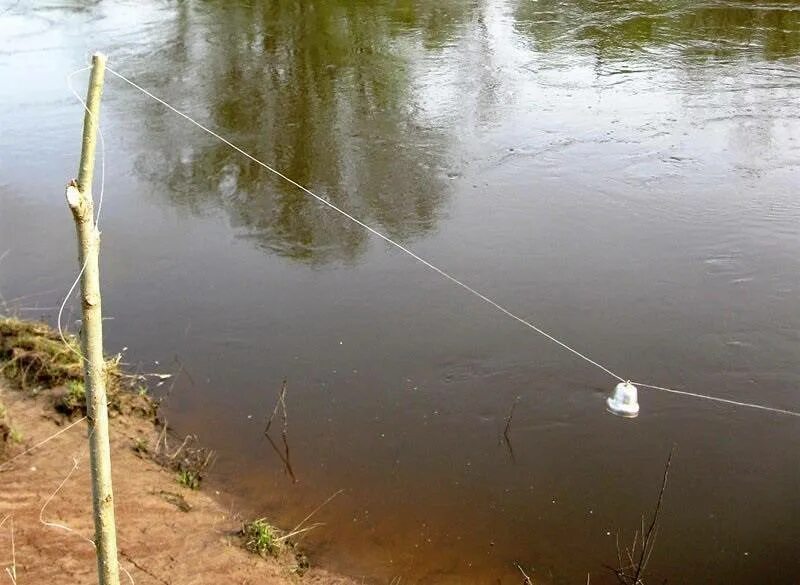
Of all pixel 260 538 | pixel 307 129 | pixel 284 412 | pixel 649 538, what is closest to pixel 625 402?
pixel 649 538

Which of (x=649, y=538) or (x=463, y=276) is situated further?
(x=463, y=276)

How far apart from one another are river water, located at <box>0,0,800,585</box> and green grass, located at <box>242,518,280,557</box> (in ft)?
0.90

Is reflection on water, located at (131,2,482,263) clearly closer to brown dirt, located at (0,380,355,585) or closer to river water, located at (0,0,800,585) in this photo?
river water, located at (0,0,800,585)

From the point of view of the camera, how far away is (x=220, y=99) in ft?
35.0

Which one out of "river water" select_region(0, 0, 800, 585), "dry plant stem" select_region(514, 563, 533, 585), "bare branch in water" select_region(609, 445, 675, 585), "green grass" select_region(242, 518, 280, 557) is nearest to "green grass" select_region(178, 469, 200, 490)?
"river water" select_region(0, 0, 800, 585)

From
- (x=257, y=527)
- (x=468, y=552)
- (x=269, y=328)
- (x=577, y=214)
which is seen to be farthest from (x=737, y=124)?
(x=257, y=527)

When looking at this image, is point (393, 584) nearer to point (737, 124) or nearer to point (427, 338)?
point (427, 338)

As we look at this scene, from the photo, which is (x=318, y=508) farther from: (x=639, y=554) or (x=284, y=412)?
(x=639, y=554)

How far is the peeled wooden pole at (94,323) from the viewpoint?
196 centimetres

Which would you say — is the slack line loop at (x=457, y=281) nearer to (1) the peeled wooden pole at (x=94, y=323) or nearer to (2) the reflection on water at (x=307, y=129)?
(2) the reflection on water at (x=307, y=129)

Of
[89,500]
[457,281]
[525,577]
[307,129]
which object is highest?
[307,129]

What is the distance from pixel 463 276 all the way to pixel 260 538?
315 centimetres

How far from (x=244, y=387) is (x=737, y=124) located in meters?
6.48

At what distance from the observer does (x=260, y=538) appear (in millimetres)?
4176
